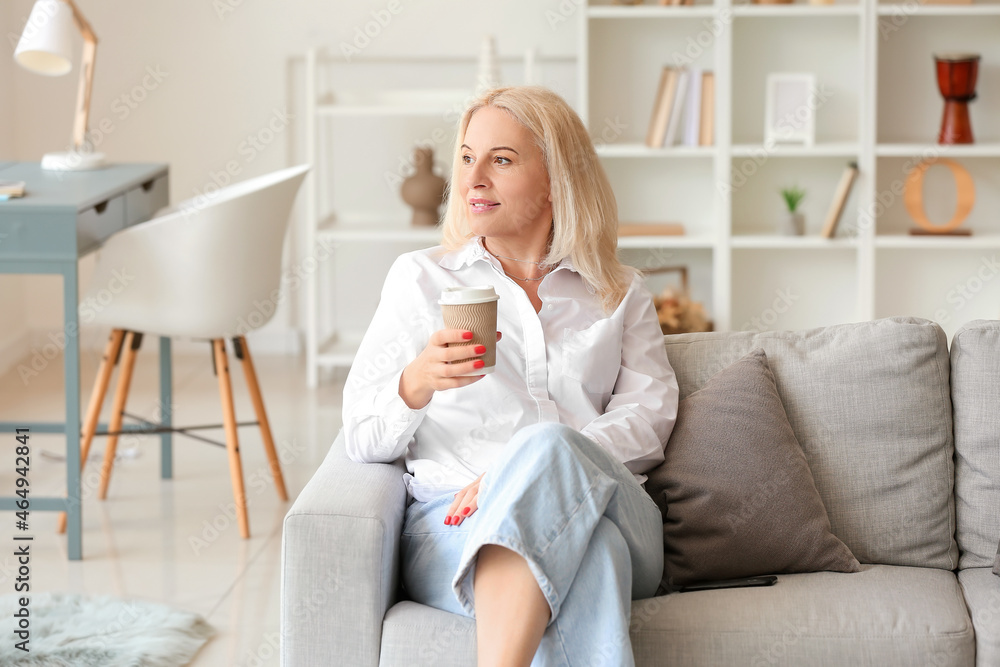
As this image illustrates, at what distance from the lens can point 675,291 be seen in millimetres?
3951

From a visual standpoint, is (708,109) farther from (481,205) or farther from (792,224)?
(481,205)

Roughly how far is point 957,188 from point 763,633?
9.87ft

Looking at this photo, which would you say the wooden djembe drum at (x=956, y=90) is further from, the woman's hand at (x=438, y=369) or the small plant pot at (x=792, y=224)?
the woman's hand at (x=438, y=369)

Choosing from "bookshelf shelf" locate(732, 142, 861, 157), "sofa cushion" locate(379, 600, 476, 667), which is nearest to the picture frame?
"bookshelf shelf" locate(732, 142, 861, 157)

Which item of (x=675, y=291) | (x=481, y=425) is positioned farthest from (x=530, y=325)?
(x=675, y=291)

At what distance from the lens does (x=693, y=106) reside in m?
3.95

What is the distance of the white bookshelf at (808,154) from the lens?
3902 mm

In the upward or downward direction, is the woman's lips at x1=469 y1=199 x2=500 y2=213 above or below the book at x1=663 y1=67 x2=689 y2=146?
below

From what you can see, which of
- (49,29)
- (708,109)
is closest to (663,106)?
(708,109)

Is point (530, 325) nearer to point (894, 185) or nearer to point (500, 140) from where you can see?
point (500, 140)

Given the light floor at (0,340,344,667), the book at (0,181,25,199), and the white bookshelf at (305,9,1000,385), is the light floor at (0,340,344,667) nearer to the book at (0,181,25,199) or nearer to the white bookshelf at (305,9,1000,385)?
the white bookshelf at (305,9,1000,385)

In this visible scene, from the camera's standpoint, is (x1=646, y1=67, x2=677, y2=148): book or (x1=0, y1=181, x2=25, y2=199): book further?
(x1=646, y1=67, x2=677, y2=148): book

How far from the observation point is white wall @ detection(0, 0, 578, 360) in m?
4.38

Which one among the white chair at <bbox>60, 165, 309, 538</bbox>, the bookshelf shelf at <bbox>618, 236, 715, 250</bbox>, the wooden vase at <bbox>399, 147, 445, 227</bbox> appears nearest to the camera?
the white chair at <bbox>60, 165, 309, 538</bbox>
